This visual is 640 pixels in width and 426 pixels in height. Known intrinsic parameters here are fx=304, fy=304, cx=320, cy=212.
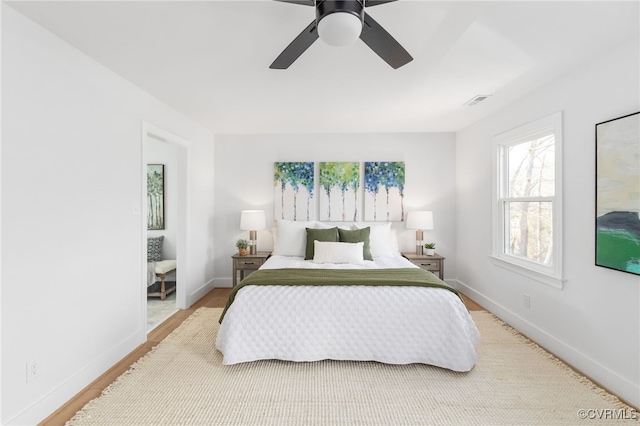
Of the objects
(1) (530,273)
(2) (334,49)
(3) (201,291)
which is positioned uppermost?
(2) (334,49)

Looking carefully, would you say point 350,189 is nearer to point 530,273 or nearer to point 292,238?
point 292,238

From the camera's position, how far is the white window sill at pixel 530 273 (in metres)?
2.62

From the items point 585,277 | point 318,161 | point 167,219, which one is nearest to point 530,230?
point 585,277

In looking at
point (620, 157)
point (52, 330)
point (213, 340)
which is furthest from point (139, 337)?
point (620, 157)

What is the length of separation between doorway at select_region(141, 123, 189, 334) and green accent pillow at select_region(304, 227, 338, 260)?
59.9 inches

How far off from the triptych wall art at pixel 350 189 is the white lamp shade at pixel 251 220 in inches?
23.2

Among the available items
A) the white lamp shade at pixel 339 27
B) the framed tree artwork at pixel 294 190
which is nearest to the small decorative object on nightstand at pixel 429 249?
the framed tree artwork at pixel 294 190

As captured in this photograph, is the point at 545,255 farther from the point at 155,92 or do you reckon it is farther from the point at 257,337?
the point at 155,92

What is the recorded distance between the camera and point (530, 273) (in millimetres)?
2963

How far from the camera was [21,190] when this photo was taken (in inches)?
68.4

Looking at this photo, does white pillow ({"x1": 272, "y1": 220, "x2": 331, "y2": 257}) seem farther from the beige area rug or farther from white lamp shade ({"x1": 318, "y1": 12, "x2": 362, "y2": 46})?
white lamp shade ({"x1": 318, "y1": 12, "x2": 362, "y2": 46})

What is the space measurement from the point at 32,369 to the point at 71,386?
1.20 feet

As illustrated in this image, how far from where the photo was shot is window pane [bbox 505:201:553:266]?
2.88 metres

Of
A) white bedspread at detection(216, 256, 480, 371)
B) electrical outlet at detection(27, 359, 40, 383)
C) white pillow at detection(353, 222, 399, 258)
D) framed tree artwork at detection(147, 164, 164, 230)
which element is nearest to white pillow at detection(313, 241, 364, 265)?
white pillow at detection(353, 222, 399, 258)
